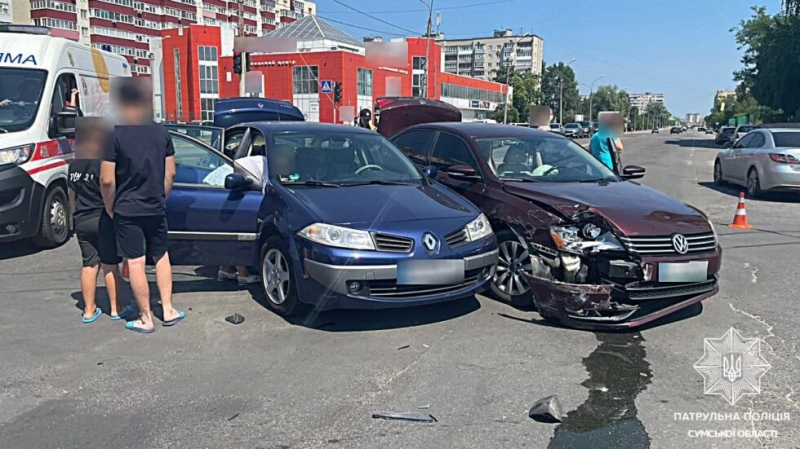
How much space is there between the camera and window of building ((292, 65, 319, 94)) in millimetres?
65081

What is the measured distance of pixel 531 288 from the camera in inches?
198

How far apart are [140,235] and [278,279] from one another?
1124 mm

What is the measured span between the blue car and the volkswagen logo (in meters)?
1.39

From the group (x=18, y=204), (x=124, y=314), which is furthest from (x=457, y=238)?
(x=18, y=204)

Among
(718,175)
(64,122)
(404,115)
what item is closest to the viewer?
(64,122)

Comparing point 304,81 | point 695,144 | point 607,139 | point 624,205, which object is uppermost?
point 304,81

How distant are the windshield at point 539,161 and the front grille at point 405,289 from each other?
60.5 inches

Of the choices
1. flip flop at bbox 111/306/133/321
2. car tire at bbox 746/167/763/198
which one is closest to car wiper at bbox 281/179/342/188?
flip flop at bbox 111/306/133/321

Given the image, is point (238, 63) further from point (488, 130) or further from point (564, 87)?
point (564, 87)

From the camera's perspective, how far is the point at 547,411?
3.46m

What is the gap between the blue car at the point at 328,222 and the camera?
4629 millimetres

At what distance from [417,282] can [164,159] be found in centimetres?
216

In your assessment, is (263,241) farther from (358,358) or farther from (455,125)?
(455,125)

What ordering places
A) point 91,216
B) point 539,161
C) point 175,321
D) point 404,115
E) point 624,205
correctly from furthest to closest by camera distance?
point 404,115
point 539,161
point 624,205
point 175,321
point 91,216
